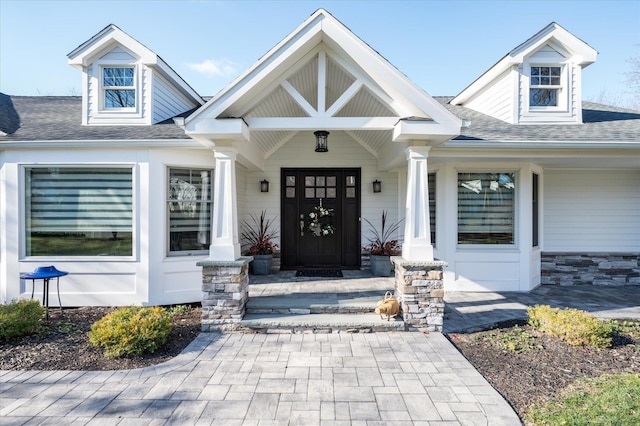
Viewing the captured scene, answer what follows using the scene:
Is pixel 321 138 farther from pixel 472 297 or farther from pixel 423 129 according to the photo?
pixel 472 297

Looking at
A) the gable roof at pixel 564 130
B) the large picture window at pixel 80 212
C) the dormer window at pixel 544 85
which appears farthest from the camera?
the dormer window at pixel 544 85

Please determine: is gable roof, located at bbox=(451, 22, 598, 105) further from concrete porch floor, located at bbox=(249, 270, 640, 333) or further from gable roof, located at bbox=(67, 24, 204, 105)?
gable roof, located at bbox=(67, 24, 204, 105)

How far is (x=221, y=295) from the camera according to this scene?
Result: 4.37 m

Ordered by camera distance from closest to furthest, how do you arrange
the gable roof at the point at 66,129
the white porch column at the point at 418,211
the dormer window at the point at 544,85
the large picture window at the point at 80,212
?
the white porch column at the point at 418,211
the gable roof at the point at 66,129
the large picture window at the point at 80,212
the dormer window at the point at 544,85

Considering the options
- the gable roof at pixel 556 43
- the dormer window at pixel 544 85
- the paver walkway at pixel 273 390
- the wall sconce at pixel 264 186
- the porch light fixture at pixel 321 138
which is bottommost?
the paver walkway at pixel 273 390

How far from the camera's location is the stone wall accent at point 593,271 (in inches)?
273

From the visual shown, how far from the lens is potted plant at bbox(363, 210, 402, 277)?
6852 mm

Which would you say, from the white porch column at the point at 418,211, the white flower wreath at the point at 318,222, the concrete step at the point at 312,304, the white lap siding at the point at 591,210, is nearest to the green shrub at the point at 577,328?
the white porch column at the point at 418,211

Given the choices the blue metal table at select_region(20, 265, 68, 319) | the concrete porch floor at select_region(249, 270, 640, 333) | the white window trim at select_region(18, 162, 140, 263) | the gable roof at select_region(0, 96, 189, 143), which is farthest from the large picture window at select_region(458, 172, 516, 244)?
the blue metal table at select_region(20, 265, 68, 319)

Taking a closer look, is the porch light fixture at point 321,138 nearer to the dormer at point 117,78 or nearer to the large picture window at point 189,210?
the large picture window at point 189,210

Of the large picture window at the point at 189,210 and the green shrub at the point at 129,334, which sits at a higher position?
the large picture window at the point at 189,210

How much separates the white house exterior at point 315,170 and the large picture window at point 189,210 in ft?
0.08

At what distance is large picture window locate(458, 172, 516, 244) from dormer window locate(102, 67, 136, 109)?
6.42 m

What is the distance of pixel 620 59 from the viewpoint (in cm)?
1462
